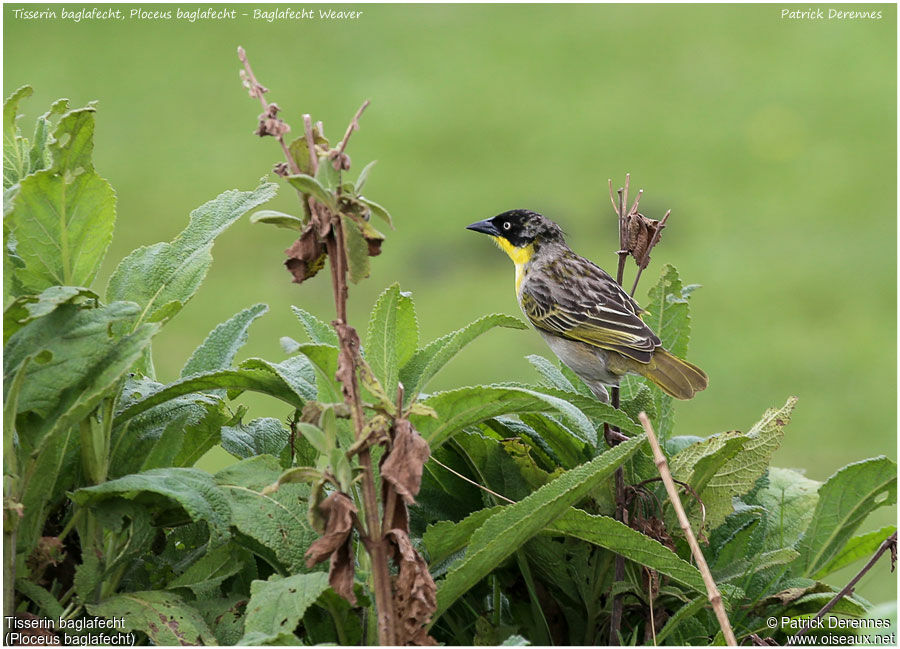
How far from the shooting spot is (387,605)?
63.7 inches

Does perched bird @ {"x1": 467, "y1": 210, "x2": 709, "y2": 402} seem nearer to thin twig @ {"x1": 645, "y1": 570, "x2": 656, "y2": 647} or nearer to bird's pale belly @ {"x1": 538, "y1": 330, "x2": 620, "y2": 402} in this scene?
bird's pale belly @ {"x1": 538, "y1": 330, "x2": 620, "y2": 402}

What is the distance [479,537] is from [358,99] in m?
9.88

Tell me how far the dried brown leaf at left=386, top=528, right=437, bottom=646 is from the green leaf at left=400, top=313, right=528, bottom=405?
13.8 inches

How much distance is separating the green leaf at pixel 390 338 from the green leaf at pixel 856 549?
3.70 feet

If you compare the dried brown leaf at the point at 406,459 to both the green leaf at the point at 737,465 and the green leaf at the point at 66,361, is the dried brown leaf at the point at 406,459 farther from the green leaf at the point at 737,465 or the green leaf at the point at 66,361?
the green leaf at the point at 737,465

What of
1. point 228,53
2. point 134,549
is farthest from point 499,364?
point 134,549

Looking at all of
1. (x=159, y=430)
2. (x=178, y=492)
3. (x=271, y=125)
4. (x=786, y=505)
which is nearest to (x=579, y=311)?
(x=786, y=505)

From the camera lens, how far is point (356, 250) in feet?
5.49

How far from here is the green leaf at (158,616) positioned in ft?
6.11

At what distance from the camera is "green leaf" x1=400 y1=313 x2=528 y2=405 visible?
1926 mm

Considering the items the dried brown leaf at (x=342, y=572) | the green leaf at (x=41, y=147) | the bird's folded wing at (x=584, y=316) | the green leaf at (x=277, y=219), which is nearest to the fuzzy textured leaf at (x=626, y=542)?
the dried brown leaf at (x=342, y=572)

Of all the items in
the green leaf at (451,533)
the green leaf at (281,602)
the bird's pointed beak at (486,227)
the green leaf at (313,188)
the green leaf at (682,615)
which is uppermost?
the bird's pointed beak at (486,227)

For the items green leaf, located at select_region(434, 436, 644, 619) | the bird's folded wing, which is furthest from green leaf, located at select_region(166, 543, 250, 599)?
the bird's folded wing

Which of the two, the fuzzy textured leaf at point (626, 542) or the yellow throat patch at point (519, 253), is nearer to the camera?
the fuzzy textured leaf at point (626, 542)
